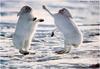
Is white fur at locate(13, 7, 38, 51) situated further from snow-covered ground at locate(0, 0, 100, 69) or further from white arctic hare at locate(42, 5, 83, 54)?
white arctic hare at locate(42, 5, 83, 54)

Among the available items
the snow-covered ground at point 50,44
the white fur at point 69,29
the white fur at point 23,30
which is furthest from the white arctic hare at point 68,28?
the white fur at point 23,30

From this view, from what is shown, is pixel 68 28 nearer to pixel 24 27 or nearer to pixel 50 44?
pixel 24 27

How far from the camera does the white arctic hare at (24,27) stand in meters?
6.34

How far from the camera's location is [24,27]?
6.34 metres

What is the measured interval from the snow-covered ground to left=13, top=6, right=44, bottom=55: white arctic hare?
236 mm

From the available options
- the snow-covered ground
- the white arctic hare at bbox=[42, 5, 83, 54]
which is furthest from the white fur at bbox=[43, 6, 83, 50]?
the snow-covered ground

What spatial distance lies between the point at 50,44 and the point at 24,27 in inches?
37.9

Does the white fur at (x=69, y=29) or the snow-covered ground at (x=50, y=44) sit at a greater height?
the white fur at (x=69, y=29)

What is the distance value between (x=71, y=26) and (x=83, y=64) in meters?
0.60

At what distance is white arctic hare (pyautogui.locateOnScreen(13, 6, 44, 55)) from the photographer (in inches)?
250

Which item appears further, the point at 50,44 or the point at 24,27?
the point at 50,44

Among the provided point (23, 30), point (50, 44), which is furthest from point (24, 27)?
point (50, 44)

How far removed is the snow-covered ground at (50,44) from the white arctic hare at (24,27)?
236 millimetres

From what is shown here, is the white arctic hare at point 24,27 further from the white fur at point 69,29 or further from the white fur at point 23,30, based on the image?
the white fur at point 69,29
